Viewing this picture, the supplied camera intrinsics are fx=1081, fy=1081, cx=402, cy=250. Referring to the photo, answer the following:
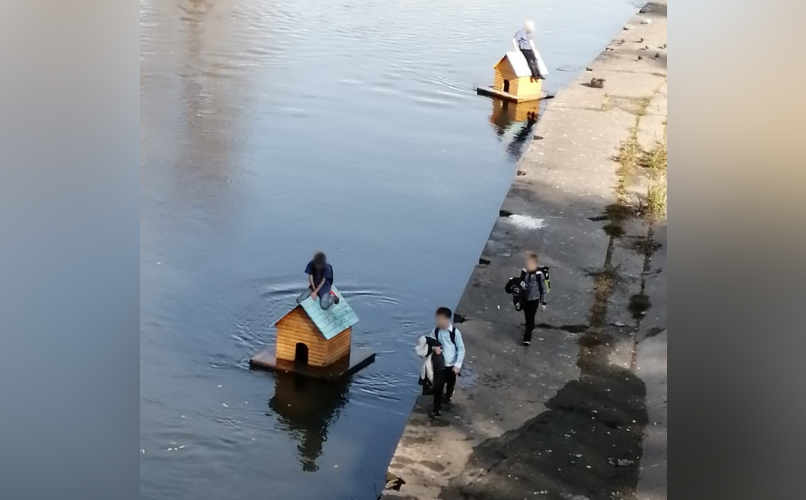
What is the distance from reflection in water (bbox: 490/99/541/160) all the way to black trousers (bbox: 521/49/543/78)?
420mm

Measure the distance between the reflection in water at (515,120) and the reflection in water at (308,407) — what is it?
6.53 meters

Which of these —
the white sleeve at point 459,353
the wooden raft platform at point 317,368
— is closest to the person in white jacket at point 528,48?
the wooden raft platform at point 317,368

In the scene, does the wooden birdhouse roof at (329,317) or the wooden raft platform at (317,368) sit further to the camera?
the wooden raft platform at (317,368)

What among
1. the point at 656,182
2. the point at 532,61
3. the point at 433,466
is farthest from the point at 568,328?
the point at 532,61

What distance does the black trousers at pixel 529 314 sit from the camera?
25.5 ft

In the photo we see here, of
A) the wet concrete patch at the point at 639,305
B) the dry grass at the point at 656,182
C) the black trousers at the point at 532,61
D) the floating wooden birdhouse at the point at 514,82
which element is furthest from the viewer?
the black trousers at the point at 532,61

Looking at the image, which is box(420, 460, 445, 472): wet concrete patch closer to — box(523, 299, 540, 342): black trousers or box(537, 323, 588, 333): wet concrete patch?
box(523, 299, 540, 342): black trousers

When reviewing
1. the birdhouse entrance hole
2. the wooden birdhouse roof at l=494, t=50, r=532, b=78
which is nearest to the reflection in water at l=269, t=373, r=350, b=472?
the birdhouse entrance hole

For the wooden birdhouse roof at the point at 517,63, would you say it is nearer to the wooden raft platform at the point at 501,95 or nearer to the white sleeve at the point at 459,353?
the wooden raft platform at the point at 501,95

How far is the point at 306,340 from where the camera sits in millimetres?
7895
